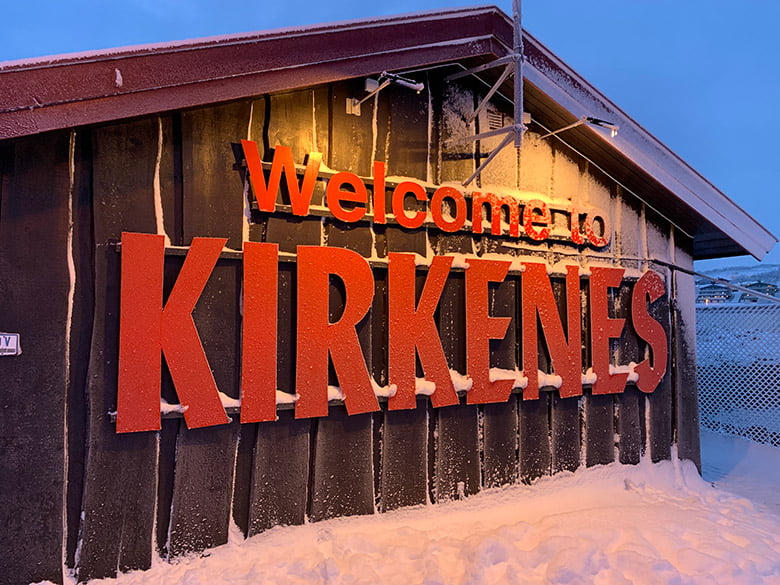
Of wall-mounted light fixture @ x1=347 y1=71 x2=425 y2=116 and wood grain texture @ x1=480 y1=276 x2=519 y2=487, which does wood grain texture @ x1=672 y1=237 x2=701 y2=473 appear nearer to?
wood grain texture @ x1=480 y1=276 x2=519 y2=487

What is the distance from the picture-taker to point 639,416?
5145 mm

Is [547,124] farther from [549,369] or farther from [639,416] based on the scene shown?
[639,416]

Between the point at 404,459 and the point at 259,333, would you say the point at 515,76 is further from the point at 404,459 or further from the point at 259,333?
the point at 404,459

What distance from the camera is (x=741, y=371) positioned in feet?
23.9

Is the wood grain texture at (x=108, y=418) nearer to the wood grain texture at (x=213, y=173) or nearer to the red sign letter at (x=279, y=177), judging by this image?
the wood grain texture at (x=213, y=173)

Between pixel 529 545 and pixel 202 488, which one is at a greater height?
pixel 202 488

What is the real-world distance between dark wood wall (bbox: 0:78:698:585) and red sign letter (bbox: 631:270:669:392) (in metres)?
1.04

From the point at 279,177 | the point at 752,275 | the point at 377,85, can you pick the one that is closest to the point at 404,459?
the point at 279,177

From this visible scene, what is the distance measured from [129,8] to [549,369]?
231 m

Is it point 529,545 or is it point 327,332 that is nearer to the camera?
point 529,545

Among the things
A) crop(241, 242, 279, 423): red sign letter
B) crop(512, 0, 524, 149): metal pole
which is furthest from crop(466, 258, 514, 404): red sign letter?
crop(241, 242, 279, 423): red sign letter

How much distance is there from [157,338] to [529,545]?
273cm

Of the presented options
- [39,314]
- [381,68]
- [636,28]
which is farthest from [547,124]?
[636,28]

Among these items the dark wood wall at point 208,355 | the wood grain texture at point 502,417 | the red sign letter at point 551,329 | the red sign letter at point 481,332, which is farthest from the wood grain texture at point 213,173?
the red sign letter at point 551,329
